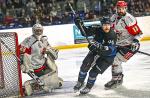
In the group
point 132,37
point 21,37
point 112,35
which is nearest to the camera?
point 112,35

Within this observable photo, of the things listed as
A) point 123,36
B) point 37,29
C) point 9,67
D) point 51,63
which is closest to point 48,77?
point 51,63

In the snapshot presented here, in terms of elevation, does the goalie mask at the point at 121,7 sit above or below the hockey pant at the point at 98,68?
above

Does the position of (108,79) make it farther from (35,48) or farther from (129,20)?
(35,48)

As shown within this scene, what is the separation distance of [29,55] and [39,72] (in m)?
0.29

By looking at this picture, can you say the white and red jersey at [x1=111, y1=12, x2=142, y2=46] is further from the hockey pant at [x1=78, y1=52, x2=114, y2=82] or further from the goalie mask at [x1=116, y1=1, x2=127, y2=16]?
the hockey pant at [x1=78, y1=52, x2=114, y2=82]

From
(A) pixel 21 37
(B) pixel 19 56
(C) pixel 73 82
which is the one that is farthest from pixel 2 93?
(A) pixel 21 37

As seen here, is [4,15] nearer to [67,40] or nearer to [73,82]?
[67,40]

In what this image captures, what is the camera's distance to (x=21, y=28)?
1092 cm

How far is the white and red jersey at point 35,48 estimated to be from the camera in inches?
227

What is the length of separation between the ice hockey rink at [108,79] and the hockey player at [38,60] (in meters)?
0.13

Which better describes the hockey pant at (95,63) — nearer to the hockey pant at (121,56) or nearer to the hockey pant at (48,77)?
the hockey pant at (121,56)

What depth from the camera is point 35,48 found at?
19.0 feet

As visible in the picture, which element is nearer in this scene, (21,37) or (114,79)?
(114,79)

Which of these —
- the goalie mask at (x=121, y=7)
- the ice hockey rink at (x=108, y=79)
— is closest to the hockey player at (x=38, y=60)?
the ice hockey rink at (x=108, y=79)
